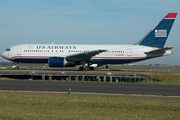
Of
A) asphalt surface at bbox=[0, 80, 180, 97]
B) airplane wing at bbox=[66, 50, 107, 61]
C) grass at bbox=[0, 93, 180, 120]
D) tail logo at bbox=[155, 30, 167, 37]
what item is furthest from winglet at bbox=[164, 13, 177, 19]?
grass at bbox=[0, 93, 180, 120]

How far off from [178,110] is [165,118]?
7.61 feet

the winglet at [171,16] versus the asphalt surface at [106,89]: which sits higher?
the winglet at [171,16]

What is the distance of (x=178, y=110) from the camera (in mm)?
12445

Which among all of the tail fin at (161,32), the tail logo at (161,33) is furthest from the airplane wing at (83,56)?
the tail logo at (161,33)

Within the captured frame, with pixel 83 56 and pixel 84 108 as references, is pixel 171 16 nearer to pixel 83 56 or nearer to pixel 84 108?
pixel 83 56

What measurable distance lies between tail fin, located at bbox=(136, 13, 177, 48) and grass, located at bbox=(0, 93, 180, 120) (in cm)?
2760

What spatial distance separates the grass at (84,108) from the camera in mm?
10594

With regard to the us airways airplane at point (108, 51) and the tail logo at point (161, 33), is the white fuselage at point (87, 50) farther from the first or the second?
the tail logo at point (161, 33)

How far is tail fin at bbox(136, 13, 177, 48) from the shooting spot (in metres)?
40.3

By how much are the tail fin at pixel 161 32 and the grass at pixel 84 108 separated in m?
27.6

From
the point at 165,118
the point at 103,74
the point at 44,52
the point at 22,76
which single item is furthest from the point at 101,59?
the point at 165,118

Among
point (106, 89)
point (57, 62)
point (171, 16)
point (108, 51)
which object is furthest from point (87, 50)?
point (106, 89)

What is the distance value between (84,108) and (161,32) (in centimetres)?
3205

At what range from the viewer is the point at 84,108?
41.4 ft
